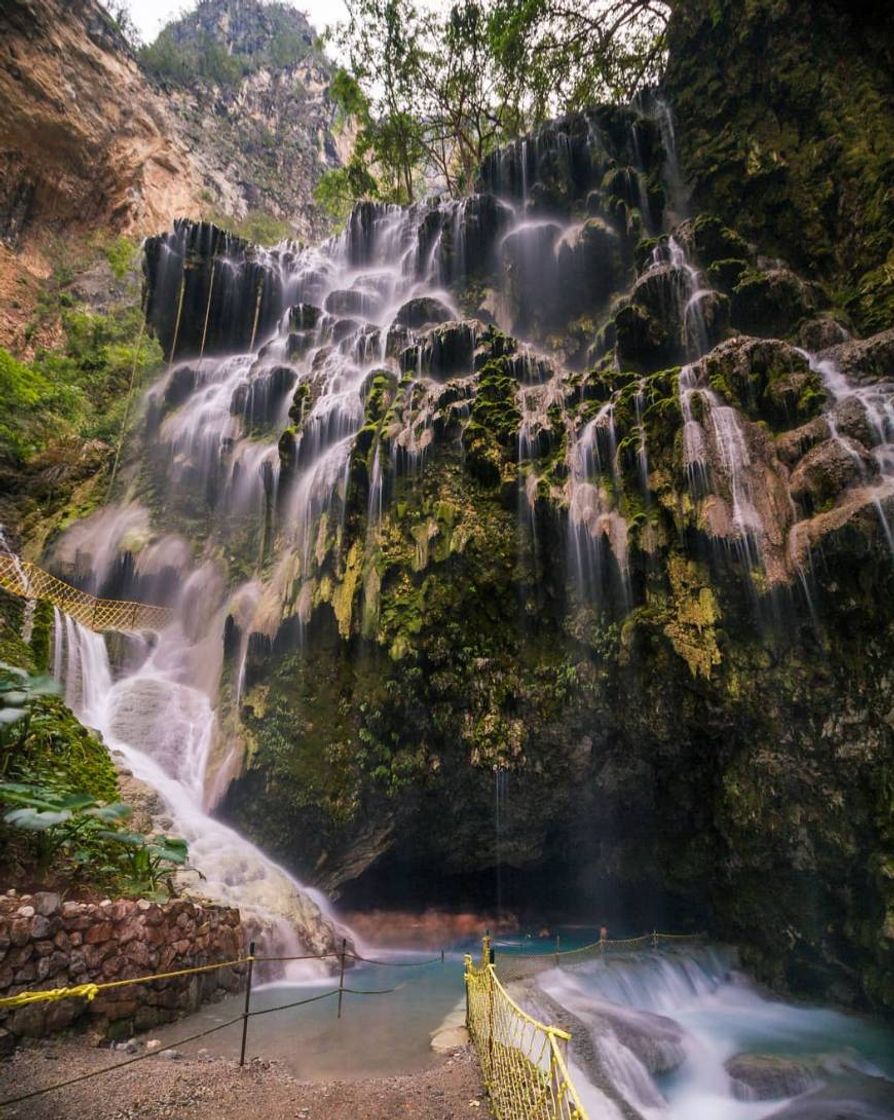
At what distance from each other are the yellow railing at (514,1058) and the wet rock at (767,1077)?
2.63 metres

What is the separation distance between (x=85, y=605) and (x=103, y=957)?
13279 mm

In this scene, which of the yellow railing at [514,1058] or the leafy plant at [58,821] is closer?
the yellow railing at [514,1058]

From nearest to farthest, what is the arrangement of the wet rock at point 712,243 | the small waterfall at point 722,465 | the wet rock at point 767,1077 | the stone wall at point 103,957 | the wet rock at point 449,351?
the stone wall at point 103,957 → the wet rock at point 767,1077 → the small waterfall at point 722,465 → the wet rock at point 712,243 → the wet rock at point 449,351

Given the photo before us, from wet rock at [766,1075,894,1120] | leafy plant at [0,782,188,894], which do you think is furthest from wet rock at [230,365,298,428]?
wet rock at [766,1075,894,1120]

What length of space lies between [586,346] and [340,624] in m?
12.4

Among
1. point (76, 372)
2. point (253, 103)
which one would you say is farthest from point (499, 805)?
point (253, 103)

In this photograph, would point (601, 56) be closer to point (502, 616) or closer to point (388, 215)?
point (388, 215)

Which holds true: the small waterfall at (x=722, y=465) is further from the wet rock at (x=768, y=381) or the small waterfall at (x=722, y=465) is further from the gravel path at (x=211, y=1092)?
the gravel path at (x=211, y=1092)

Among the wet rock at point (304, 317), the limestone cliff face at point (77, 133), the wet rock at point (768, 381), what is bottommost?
the wet rock at point (768, 381)

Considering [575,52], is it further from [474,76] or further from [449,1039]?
[449,1039]

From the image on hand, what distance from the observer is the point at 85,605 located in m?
16.9

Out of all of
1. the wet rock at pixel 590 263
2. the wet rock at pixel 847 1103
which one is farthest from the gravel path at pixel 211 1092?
the wet rock at pixel 590 263

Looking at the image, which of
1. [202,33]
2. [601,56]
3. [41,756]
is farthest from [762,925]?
[202,33]

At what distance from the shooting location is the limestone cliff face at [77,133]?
30.3 meters
